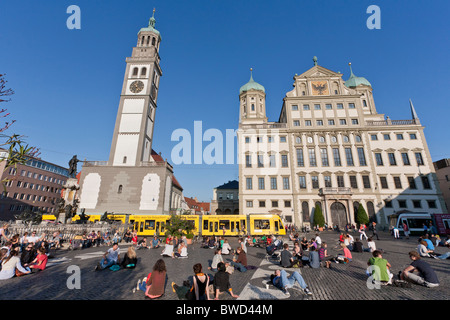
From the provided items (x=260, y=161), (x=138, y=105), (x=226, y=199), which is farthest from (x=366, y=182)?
(x=138, y=105)

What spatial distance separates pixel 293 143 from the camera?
35.0 m

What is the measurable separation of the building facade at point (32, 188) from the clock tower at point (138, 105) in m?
24.5

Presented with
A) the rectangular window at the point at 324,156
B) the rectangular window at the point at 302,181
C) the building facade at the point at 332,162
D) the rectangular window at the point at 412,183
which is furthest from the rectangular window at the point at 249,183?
the rectangular window at the point at 412,183

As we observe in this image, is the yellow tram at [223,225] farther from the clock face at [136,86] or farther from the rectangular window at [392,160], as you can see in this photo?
A: the rectangular window at [392,160]

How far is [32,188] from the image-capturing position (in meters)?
49.2

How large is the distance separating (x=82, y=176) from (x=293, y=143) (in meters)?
34.6

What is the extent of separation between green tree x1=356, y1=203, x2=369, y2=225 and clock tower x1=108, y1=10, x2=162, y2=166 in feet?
110

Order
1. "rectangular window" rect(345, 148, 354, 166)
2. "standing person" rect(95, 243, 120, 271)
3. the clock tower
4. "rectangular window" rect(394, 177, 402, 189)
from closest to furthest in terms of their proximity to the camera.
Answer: "standing person" rect(95, 243, 120, 271)
"rectangular window" rect(394, 177, 402, 189)
the clock tower
"rectangular window" rect(345, 148, 354, 166)

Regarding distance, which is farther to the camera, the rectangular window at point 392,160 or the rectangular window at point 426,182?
the rectangular window at point 392,160

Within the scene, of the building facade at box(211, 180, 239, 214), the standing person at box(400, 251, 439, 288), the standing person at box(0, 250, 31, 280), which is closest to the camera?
the standing person at box(400, 251, 439, 288)

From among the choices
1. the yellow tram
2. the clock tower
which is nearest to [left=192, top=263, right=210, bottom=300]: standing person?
the yellow tram

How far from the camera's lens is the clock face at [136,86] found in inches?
1428

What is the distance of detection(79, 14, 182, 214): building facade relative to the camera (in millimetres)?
30625

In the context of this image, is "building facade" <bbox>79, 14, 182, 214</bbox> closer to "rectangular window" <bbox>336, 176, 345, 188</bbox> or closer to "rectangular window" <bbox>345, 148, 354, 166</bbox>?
"rectangular window" <bbox>336, 176, 345, 188</bbox>
